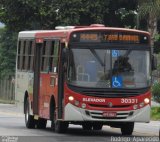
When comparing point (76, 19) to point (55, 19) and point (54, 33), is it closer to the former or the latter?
point (55, 19)

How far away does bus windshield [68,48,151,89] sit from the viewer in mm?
22516

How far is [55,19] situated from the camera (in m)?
48.5

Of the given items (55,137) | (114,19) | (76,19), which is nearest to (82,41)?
(55,137)

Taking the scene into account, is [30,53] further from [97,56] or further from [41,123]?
[97,56]

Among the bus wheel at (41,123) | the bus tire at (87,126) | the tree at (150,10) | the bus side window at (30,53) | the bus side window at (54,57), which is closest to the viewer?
the bus side window at (54,57)

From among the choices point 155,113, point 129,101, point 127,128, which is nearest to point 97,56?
point 129,101

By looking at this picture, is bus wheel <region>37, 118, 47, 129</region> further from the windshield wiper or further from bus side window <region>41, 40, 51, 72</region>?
the windshield wiper

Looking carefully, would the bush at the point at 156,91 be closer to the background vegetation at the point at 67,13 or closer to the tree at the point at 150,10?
the tree at the point at 150,10

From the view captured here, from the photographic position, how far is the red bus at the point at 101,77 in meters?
22.4

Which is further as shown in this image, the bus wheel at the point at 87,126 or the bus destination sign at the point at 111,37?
the bus wheel at the point at 87,126

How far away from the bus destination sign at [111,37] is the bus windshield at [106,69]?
0.31 metres

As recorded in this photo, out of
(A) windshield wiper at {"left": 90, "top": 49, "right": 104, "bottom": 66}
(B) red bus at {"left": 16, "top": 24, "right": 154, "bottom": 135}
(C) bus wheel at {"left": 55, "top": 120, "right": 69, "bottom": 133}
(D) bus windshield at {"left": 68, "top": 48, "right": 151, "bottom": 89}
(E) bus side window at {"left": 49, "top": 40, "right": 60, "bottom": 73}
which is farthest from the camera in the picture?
(E) bus side window at {"left": 49, "top": 40, "right": 60, "bottom": 73}

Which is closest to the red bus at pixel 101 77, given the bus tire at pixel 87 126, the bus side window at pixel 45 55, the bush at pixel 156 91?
the bus tire at pixel 87 126

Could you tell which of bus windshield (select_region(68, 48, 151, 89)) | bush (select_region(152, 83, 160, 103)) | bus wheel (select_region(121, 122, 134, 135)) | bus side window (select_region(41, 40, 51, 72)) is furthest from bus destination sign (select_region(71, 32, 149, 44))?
bush (select_region(152, 83, 160, 103))
